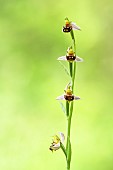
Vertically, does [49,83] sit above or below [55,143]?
above

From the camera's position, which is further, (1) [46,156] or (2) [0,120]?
(2) [0,120]

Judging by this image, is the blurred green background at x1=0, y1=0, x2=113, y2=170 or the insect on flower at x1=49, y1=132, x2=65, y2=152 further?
the blurred green background at x1=0, y1=0, x2=113, y2=170

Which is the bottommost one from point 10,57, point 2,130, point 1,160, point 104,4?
point 1,160

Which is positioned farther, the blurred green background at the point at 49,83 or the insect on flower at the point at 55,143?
the blurred green background at the point at 49,83

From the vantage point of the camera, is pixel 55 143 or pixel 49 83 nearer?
pixel 55 143

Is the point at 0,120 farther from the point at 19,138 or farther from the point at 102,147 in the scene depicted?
the point at 102,147

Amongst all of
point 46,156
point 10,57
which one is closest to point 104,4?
point 10,57

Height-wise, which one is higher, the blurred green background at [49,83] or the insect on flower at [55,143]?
the blurred green background at [49,83]

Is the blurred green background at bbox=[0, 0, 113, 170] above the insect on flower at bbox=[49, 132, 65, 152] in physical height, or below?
above
